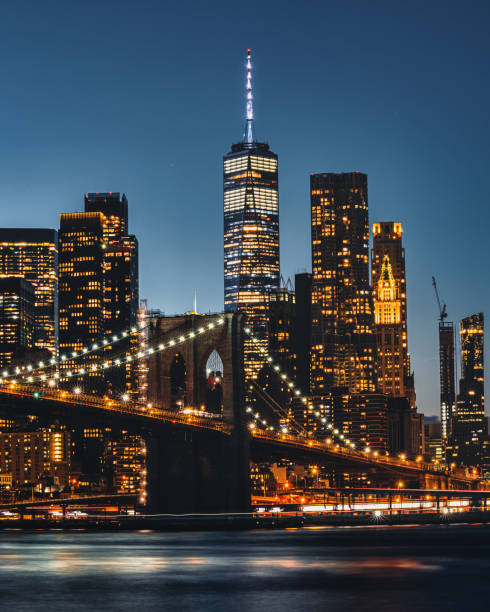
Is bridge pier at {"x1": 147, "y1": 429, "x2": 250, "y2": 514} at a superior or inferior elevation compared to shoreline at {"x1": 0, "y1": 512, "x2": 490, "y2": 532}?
superior

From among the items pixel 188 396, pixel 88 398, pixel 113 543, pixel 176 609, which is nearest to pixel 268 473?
pixel 188 396

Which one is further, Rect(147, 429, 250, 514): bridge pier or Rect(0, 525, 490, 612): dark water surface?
Rect(147, 429, 250, 514): bridge pier

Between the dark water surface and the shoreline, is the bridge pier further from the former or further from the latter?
the dark water surface

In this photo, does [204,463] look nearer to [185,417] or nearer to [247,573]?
[185,417]

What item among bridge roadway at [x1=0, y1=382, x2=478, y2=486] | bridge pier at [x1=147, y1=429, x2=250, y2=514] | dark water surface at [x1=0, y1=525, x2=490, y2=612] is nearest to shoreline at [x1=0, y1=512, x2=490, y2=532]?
bridge pier at [x1=147, y1=429, x2=250, y2=514]

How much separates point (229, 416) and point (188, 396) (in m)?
6.31

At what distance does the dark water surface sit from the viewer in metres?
38.0

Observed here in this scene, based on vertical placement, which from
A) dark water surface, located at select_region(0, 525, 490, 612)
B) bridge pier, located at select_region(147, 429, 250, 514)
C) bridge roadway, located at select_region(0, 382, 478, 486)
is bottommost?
dark water surface, located at select_region(0, 525, 490, 612)

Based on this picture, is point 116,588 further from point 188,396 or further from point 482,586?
Result: point 188,396

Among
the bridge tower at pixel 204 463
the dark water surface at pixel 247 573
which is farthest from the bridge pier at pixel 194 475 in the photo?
the dark water surface at pixel 247 573

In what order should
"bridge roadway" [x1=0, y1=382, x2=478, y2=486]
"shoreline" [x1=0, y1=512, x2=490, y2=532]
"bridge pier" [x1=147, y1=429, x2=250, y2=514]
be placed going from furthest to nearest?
"bridge pier" [x1=147, y1=429, x2=250, y2=514], "shoreline" [x1=0, y1=512, x2=490, y2=532], "bridge roadway" [x1=0, y1=382, x2=478, y2=486]

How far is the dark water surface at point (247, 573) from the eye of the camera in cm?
3797

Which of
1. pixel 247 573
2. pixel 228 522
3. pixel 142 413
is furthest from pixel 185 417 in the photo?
pixel 247 573

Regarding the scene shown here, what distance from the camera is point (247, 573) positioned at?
156ft
